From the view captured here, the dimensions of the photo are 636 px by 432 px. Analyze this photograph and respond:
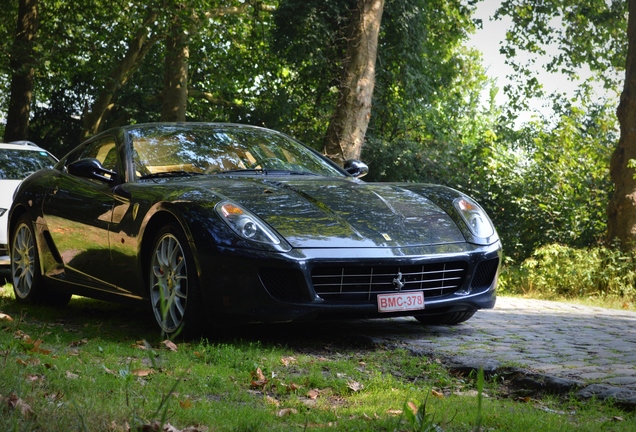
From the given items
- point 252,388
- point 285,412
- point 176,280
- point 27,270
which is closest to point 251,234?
point 176,280

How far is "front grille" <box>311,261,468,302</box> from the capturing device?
5695 millimetres

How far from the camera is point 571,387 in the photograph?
4.64 m

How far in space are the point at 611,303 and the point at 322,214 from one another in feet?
22.2

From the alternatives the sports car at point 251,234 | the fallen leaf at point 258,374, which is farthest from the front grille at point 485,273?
the fallen leaf at point 258,374

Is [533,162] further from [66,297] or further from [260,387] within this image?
[260,387]

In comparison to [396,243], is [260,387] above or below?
below

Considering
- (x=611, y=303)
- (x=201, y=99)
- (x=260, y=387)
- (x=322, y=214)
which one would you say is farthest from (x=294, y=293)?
(x=201, y=99)

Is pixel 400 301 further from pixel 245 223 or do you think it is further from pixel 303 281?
pixel 245 223

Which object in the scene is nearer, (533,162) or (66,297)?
(66,297)

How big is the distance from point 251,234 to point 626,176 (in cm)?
954

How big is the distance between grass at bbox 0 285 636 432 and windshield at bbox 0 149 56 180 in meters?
4.78

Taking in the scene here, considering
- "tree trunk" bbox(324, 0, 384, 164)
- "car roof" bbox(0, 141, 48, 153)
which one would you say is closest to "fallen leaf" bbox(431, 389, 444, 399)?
"car roof" bbox(0, 141, 48, 153)

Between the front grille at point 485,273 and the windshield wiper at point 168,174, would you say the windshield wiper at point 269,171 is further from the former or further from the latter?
the front grille at point 485,273

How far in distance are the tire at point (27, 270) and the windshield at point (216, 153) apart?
63.5 inches
